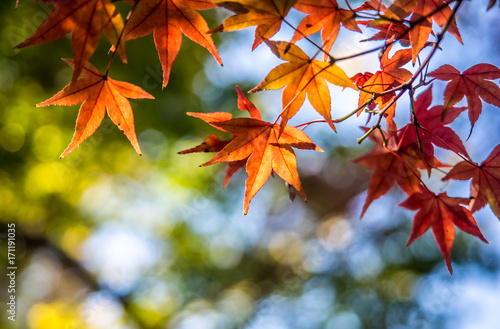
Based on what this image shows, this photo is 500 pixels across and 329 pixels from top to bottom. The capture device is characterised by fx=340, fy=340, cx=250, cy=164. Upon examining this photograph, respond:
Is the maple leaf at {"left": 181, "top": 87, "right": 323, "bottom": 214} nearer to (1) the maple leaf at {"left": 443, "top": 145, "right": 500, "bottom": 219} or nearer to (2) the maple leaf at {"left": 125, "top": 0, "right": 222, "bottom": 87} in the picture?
(2) the maple leaf at {"left": 125, "top": 0, "right": 222, "bottom": 87}

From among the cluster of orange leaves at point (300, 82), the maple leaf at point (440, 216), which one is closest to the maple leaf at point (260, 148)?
the cluster of orange leaves at point (300, 82)

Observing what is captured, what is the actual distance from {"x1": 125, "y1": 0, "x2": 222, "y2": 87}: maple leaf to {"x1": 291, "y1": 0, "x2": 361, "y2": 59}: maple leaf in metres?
0.15

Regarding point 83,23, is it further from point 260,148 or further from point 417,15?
point 417,15

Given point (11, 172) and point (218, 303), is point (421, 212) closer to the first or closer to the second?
point (218, 303)

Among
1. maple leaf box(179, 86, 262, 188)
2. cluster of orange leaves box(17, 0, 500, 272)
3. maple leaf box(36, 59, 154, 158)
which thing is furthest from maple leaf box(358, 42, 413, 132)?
maple leaf box(36, 59, 154, 158)

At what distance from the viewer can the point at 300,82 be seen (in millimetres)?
554

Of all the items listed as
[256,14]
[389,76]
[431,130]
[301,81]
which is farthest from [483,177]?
[256,14]

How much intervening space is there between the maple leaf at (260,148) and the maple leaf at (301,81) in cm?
5

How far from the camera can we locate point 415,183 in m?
0.76

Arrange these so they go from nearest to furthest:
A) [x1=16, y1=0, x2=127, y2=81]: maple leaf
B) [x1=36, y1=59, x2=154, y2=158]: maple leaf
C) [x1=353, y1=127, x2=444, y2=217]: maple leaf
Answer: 1. [x1=16, y1=0, x2=127, y2=81]: maple leaf
2. [x1=36, y1=59, x2=154, y2=158]: maple leaf
3. [x1=353, y1=127, x2=444, y2=217]: maple leaf

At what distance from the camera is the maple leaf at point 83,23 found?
17.3 inches

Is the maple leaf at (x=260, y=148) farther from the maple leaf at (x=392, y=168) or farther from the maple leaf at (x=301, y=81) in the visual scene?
the maple leaf at (x=392, y=168)

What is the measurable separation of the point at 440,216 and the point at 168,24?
2.32 feet

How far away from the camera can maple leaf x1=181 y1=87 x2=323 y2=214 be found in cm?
59
